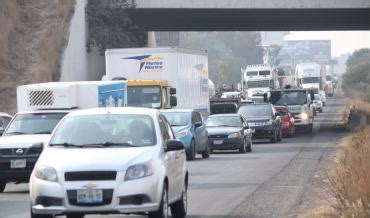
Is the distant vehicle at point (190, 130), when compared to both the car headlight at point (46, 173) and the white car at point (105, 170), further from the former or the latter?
the car headlight at point (46, 173)

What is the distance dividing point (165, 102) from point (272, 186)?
16261mm

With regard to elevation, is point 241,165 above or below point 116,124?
below

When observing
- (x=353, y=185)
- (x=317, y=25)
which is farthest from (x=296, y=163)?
(x=317, y=25)

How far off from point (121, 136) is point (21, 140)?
25.6 feet

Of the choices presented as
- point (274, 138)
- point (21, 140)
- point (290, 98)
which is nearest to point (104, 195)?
point (21, 140)

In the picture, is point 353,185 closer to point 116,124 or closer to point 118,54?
A: point 116,124

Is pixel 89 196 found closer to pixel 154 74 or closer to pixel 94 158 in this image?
pixel 94 158

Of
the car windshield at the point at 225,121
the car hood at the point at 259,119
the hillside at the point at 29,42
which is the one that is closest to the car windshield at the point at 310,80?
the hillside at the point at 29,42

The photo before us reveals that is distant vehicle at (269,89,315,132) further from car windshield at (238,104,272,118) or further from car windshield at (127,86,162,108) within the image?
car windshield at (127,86,162,108)

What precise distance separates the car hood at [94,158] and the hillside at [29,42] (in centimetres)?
3189

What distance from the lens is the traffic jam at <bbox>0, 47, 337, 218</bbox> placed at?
13695mm

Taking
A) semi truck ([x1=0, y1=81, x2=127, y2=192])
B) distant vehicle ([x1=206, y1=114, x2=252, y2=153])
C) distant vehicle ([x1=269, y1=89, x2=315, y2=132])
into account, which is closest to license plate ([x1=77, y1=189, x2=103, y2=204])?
semi truck ([x1=0, y1=81, x2=127, y2=192])

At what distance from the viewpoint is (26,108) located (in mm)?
26641

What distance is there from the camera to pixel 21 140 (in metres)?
22.3
